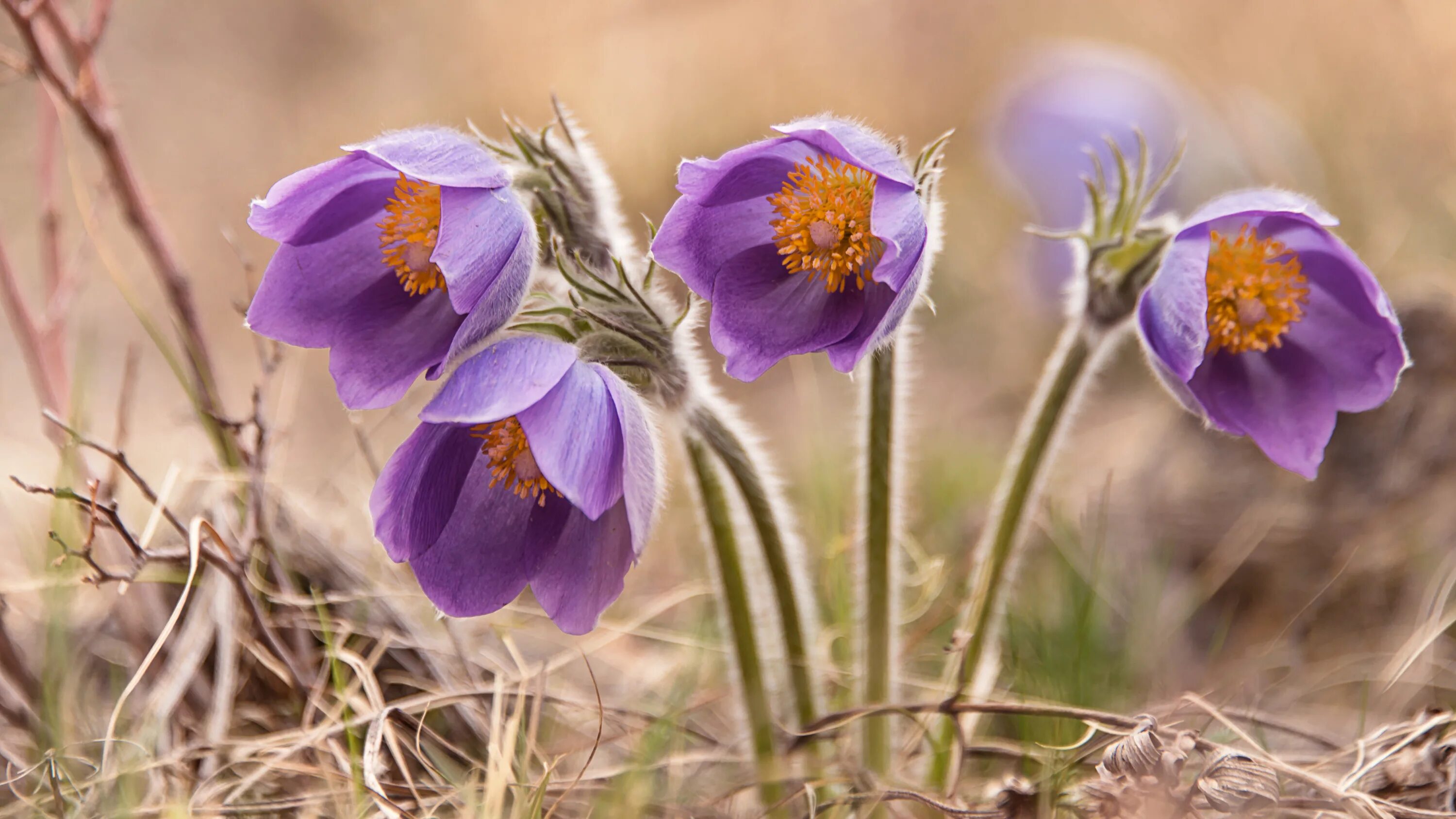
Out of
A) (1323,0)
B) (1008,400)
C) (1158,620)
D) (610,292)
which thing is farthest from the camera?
(1323,0)

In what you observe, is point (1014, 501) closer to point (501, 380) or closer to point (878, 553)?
point (878, 553)

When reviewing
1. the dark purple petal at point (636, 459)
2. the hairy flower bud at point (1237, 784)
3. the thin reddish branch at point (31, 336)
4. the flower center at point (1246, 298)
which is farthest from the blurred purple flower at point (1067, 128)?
the thin reddish branch at point (31, 336)

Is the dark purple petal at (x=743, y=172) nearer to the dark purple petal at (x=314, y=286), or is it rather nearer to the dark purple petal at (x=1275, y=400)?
the dark purple petal at (x=314, y=286)

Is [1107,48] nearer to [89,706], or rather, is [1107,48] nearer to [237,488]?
[237,488]

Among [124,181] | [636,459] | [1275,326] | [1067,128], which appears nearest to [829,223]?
[636,459]

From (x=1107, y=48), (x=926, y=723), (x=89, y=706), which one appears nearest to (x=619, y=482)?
(x=926, y=723)

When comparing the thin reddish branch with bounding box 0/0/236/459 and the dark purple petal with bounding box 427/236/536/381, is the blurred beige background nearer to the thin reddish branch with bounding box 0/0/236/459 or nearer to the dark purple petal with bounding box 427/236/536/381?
the thin reddish branch with bounding box 0/0/236/459
